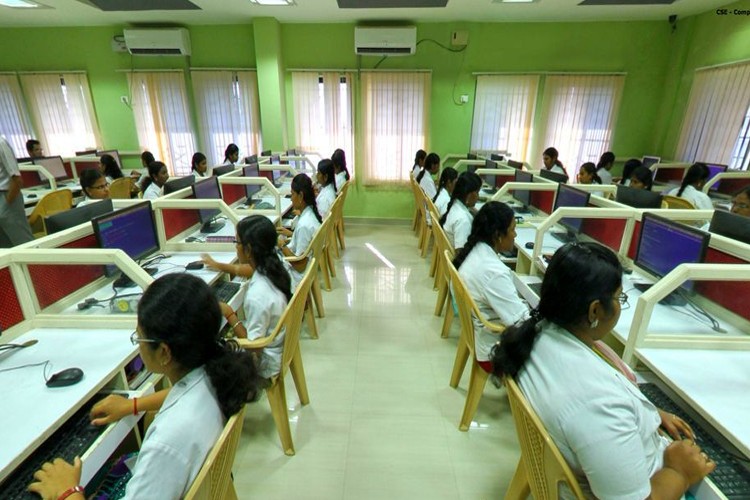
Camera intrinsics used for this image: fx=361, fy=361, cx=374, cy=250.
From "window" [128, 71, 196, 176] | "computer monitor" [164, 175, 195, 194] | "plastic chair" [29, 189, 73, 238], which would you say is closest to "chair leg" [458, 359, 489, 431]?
"computer monitor" [164, 175, 195, 194]

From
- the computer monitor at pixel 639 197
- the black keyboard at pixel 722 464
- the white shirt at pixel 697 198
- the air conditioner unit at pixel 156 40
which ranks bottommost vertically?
the black keyboard at pixel 722 464

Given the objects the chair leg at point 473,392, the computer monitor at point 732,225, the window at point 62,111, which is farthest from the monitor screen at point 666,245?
the window at point 62,111

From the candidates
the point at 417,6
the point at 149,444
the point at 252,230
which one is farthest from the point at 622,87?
the point at 149,444

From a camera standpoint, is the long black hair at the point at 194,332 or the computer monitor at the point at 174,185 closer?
the long black hair at the point at 194,332

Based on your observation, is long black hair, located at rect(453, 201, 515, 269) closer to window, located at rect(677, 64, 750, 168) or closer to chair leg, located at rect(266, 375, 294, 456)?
chair leg, located at rect(266, 375, 294, 456)

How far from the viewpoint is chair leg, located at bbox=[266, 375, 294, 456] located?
1.58 m

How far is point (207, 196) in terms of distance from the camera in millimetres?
2811

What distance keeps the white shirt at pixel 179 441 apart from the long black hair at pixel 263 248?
72cm

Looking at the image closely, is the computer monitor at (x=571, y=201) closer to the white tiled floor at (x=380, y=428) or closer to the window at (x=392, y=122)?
the white tiled floor at (x=380, y=428)

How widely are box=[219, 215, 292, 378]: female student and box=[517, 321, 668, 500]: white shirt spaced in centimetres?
102

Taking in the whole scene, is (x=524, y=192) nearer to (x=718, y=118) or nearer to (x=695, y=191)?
(x=695, y=191)

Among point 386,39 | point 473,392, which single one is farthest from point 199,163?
point 473,392

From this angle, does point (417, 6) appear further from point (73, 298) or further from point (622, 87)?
point (73, 298)

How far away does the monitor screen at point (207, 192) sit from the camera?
266 centimetres
